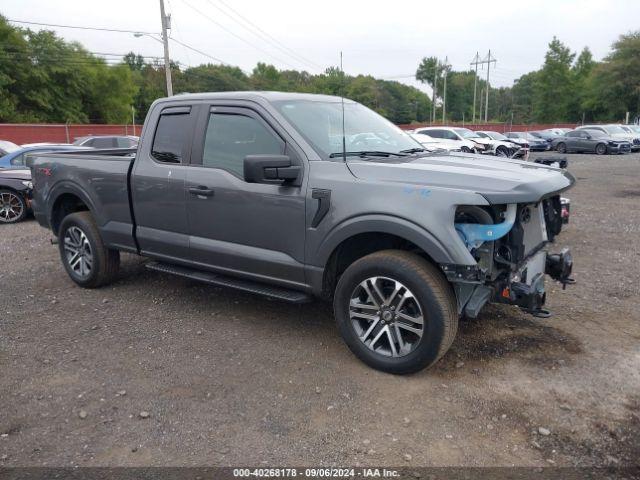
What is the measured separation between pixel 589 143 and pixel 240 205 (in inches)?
1152

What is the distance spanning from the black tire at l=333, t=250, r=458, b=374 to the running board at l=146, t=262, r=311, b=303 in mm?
391

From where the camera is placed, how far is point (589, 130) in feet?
97.1

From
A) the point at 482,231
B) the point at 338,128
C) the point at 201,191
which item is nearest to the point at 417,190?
the point at 482,231

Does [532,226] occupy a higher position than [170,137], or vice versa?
[170,137]

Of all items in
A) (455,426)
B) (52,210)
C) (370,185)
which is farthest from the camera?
(52,210)

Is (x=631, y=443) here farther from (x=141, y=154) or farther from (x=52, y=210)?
(x=52, y=210)

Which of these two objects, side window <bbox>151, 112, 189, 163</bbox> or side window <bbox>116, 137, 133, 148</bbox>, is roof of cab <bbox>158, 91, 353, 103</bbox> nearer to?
side window <bbox>151, 112, 189, 163</bbox>

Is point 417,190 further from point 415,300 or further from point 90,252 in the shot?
point 90,252

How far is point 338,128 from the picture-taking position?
4.46 metres

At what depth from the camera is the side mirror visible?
3.66 m

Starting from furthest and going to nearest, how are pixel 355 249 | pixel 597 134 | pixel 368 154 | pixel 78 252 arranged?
pixel 597 134
pixel 78 252
pixel 368 154
pixel 355 249

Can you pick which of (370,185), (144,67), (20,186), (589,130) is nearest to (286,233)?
(370,185)

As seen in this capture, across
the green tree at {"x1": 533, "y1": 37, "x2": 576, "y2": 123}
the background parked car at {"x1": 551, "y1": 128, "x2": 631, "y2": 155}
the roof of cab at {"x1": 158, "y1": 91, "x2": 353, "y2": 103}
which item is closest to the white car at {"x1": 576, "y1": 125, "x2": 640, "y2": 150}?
the background parked car at {"x1": 551, "y1": 128, "x2": 631, "y2": 155}

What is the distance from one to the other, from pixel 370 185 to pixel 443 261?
0.72 metres
